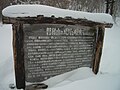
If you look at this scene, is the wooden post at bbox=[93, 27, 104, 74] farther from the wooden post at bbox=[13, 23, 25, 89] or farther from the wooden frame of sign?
the wooden post at bbox=[13, 23, 25, 89]

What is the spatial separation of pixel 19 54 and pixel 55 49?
2.29 ft

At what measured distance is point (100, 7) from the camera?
49.0ft

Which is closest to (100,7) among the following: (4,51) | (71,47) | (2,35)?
(2,35)

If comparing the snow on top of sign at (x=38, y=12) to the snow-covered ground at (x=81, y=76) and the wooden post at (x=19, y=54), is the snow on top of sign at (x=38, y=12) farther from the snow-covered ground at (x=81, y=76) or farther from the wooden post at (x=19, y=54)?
the wooden post at (x=19, y=54)

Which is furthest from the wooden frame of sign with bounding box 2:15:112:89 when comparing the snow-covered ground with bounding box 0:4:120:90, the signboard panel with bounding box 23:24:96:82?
the snow-covered ground with bounding box 0:4:120:90

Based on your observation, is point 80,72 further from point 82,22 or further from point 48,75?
point 82,22

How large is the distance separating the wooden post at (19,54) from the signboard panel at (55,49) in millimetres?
85

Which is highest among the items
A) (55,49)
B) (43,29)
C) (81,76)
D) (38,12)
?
(38,12)

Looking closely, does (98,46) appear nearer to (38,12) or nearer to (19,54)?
(38,12)

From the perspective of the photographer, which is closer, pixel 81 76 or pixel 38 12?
pixel 38 12

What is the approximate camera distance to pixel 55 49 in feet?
12.7

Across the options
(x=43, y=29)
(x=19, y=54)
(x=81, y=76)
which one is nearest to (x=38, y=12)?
(x=43, y=29)

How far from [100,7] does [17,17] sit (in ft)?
40.8

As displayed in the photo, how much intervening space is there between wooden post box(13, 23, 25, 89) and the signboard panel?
0.09m
